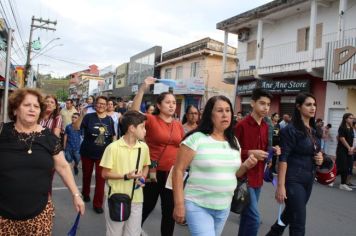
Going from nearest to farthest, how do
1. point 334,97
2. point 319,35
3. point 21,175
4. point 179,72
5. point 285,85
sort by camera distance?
point 21,175 < point 334,97 < point 319,35 < point 285,85 < point 179,72

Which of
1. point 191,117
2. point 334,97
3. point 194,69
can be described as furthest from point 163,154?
point 194,69

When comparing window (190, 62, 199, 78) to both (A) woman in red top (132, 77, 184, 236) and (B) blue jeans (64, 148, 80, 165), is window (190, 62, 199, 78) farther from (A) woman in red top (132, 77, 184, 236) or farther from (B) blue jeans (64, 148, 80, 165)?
(A) woman in red top (132, 77, 184, 236)

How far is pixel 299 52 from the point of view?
19109 millimetres

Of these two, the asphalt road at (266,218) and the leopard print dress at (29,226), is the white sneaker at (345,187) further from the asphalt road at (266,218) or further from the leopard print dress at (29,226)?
the leopard print dress at (29,226)

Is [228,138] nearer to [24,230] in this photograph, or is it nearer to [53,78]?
[24,230]

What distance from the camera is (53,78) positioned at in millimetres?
127812

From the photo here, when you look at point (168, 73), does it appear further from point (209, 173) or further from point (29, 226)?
point (29, 226)

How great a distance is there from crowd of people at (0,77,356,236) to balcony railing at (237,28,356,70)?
13.6 m

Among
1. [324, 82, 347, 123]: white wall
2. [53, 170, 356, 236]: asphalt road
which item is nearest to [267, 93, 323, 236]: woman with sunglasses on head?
[53, 170, 356, 236]: asphalt road

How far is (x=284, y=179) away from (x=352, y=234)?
2464 mm

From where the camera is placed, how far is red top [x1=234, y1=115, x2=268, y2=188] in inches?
171

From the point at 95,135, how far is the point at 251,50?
18120 millimetres

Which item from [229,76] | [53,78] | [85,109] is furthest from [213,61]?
[53,78]

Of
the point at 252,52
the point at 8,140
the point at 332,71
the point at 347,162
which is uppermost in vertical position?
the point at 252,52
